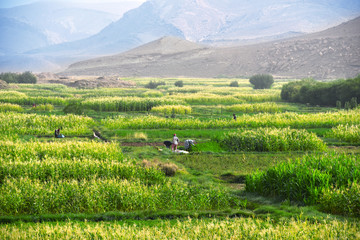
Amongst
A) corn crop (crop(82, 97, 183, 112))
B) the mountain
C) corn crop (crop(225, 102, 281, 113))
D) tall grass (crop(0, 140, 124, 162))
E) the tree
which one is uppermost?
the mountain

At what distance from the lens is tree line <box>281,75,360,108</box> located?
140 ft

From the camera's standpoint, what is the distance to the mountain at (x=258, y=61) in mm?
127688

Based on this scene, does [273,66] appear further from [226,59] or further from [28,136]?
[28,136]

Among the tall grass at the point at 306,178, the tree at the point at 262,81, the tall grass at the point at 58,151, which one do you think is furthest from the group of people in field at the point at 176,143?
the tree at the point at 262,81

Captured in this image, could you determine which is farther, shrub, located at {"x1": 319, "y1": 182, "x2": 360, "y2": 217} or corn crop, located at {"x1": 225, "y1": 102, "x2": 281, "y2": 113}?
corn crop, located at {"x1": 225, "y1": 102, "x2": 281, "y2": 113}

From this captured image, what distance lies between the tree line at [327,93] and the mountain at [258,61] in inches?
2745

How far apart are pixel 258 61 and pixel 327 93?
104418 mm

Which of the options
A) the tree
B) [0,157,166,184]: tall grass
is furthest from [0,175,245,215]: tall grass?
the tree

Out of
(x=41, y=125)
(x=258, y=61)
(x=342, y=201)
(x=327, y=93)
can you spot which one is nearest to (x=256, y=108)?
(x=327, y=93)

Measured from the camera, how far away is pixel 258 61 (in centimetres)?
14812

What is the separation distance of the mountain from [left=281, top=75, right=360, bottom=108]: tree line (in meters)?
69.7

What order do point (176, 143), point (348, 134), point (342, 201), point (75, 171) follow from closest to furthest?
point (342, 201), point (75, 171), point (176, 143), point (348, 134)

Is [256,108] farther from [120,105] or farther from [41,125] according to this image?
[41,125]

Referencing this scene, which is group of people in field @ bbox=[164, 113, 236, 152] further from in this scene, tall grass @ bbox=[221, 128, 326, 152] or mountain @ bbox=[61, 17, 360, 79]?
mountain @ bbox=[61, 17, 360, 79]
